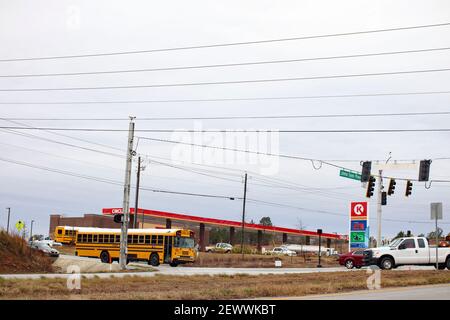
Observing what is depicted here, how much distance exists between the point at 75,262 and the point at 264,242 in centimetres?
11183

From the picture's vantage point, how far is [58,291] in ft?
57.5

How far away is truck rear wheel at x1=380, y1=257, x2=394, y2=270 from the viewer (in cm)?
3422

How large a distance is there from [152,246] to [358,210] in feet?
70.4

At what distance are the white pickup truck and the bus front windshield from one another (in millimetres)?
16023

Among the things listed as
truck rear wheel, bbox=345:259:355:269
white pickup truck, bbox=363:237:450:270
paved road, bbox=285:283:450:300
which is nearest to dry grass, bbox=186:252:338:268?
truck rear wheel, bbox=345:259:355:269

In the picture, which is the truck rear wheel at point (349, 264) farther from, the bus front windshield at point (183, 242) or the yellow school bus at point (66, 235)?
the yellow school bus at point (66, 235)

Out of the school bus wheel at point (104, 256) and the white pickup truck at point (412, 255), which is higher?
the white pickup truck at point (412, 255)

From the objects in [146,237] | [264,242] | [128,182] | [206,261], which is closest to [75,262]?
[146,237]

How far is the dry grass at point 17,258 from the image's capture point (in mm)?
31969

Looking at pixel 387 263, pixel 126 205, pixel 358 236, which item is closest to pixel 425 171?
pixel 387 263

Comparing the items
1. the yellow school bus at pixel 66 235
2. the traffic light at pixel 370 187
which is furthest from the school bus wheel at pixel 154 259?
the yellow school bus at pixel 66 235
